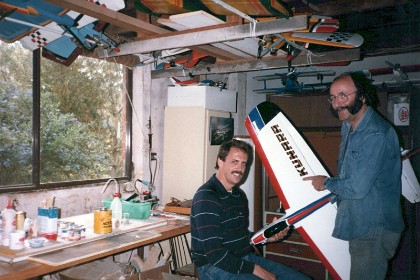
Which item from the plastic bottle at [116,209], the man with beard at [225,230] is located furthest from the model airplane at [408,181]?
the plastic bottle at [116,209]

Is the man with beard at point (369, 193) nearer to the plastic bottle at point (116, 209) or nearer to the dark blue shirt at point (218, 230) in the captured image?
the dark blue shirt at point (218, 230)

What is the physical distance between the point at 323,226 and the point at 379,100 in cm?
175

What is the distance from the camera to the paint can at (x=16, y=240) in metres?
1.88

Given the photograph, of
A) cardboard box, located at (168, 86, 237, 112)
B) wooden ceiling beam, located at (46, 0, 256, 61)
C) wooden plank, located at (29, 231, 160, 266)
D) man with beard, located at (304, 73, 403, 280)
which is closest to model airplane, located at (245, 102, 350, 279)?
man with beard, located at (304, 73, 403, 280)

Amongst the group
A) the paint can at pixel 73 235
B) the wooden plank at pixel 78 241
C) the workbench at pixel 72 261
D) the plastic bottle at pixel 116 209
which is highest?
the plastic bottle at pixel 116 209

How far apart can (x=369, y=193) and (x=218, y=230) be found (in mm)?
905

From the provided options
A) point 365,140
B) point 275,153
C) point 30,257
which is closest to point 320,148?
point 275,153

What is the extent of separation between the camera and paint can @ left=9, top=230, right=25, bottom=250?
1877 millimetres

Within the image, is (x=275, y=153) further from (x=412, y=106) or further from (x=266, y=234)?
(x=412, y=106)

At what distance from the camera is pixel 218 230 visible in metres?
1.96

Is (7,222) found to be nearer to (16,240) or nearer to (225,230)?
(16,240)

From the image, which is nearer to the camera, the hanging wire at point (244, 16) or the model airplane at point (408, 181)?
the hanging wire at point (244, 16)

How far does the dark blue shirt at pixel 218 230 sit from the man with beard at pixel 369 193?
0.60 m

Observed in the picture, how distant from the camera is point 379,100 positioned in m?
3.70
